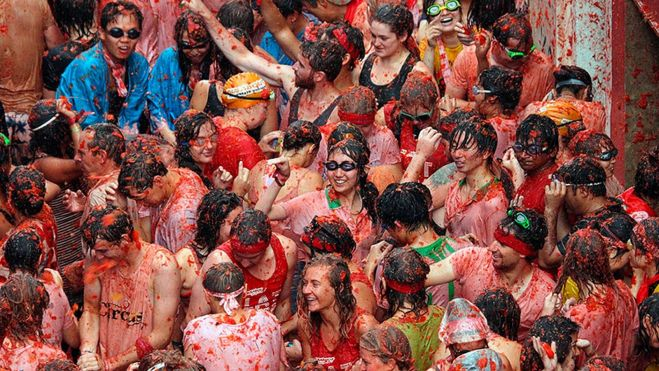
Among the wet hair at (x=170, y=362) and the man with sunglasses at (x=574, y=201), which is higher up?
the wet hair at (x=170, y=362)

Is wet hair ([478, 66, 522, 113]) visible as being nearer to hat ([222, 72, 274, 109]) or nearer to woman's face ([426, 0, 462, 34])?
woman's face ([426, 0, 462, 34])

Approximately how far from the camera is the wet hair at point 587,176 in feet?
40.0

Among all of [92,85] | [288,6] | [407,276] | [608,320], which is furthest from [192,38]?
[608,320]

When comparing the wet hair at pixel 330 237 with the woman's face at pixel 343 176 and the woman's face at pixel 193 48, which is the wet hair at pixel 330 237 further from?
the woman's face at pixel 193 48

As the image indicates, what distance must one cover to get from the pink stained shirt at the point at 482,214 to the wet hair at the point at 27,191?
307 centimetres

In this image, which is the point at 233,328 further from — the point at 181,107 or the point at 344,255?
the point at 181,107

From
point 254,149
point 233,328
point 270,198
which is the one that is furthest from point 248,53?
point 233,328

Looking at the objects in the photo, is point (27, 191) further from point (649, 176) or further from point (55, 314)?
Result: point (649, 176)

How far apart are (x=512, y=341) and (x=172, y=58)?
553 cm

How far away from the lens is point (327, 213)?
1269 cm

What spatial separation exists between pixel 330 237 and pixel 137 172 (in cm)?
170

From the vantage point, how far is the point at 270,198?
Answer: 1280 centimetres

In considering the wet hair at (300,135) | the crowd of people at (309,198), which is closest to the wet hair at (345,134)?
the crowd of people at (309,198)

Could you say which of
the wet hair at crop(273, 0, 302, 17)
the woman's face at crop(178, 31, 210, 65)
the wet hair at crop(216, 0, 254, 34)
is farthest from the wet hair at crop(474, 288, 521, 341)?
the wet hair at crop(273, 0, 302, 17)
